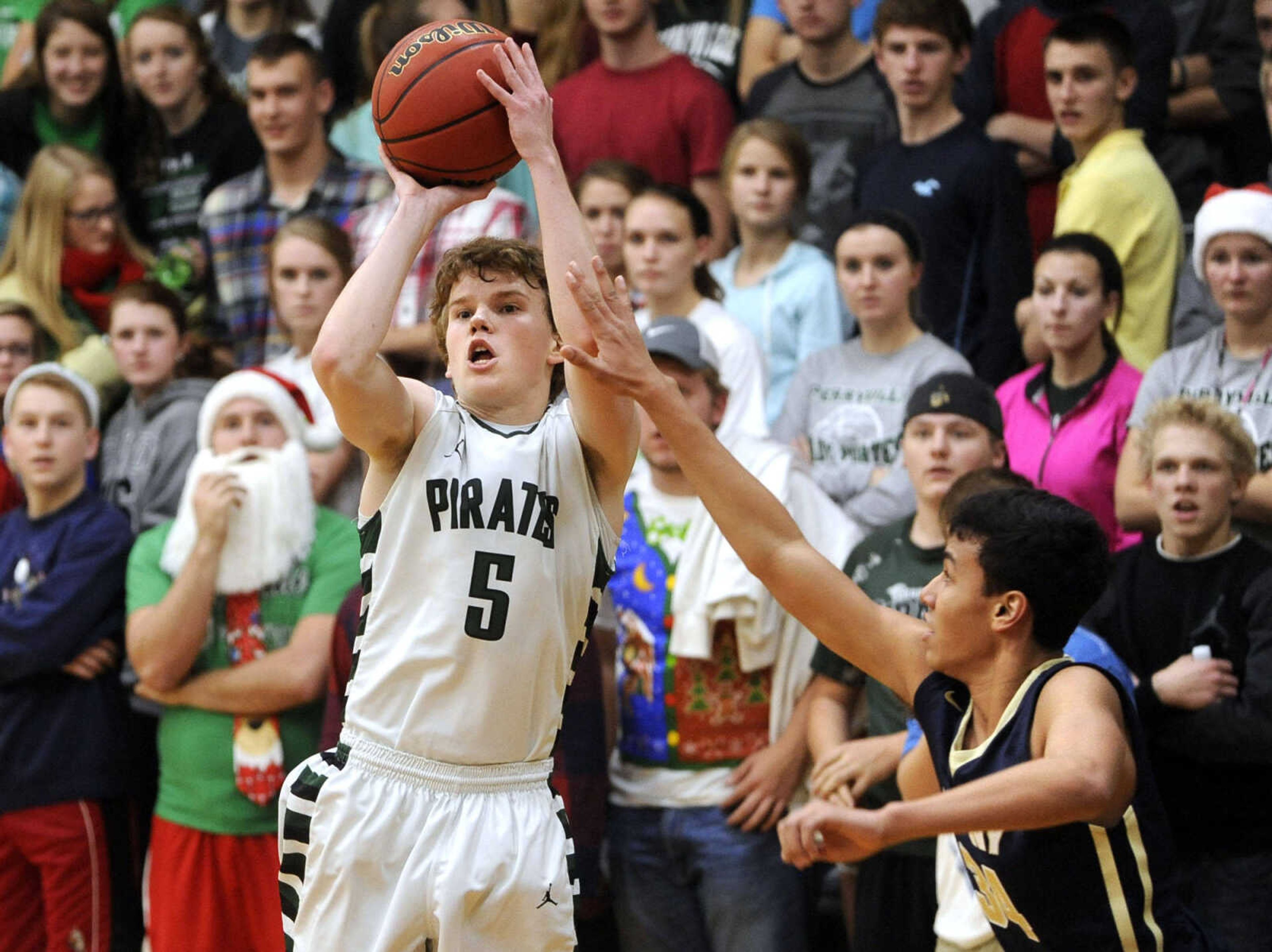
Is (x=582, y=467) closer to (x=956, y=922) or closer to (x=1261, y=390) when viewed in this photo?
(x=956, y=922)

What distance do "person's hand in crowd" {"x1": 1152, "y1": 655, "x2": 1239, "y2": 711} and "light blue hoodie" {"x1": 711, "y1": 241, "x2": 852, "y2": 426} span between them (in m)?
2.43

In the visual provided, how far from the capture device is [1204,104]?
7.55 metres

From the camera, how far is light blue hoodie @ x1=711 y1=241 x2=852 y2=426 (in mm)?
7102

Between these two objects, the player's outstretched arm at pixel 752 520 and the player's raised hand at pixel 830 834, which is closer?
the player's raised hand at pixel 830 834

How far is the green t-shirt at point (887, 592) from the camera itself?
5.48 metres

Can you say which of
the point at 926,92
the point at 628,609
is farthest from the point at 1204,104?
the point at 628,609

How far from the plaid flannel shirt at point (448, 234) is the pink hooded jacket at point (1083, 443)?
2.41 meters

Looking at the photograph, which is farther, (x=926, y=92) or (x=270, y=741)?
(x=926, y=92)

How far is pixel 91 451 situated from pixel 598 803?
8.77 ft

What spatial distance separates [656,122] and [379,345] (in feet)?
15.3

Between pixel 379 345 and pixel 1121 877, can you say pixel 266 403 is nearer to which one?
pixel 379 345

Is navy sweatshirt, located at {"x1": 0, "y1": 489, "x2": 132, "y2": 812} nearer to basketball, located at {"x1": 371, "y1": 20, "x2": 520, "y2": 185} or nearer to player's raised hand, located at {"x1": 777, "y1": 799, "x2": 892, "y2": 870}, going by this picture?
basketball, located at {"x1": 371, "y1": 20, "x2": 520, "y2": 185}

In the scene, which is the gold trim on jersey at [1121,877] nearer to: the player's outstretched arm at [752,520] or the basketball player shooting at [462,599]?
the player's outstretched arm at [752,520]

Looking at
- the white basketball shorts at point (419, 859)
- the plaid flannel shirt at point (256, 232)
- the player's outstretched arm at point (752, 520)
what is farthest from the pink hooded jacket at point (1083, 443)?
the plaid flannel shirt at point (256, 232)
